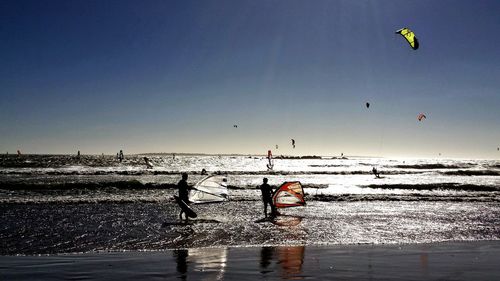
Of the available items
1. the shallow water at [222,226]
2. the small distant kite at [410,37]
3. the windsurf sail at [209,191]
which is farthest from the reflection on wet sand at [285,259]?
the small distant kite at [410,37]

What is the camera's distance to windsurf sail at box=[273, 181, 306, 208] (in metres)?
18.3

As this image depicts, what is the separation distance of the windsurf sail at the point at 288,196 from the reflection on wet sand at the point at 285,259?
23.2 ft

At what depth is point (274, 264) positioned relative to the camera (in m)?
9.05

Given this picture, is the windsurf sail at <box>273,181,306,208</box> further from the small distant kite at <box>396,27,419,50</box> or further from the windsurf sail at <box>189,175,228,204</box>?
the small distant kite at <box>396,27,419,50</box>

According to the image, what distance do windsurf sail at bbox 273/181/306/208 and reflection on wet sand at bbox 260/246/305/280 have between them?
279 inches

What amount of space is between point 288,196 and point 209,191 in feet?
11.3

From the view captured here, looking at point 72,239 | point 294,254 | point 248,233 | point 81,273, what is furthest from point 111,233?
point 294,254

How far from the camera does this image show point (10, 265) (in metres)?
9.05

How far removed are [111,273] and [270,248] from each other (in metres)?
4.24

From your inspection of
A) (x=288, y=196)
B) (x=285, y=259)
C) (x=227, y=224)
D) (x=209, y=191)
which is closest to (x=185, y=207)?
(x=227, y=224)

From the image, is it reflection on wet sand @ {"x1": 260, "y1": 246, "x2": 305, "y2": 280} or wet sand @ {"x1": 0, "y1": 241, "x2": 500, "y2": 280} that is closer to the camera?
wet sand @ {"x1": 0, "y1": 241, "x2": 500, "y2": 280}

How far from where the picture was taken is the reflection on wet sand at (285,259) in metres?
8.31

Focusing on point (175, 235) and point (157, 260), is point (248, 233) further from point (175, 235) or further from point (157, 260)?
point (157, 260)

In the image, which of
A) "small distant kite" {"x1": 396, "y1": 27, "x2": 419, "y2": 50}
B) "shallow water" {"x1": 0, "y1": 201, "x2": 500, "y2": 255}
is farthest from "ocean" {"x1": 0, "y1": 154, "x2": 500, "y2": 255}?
"small distant kite" {"x1": 396, "y1": 27, "x2": 419, "y2": 50}
